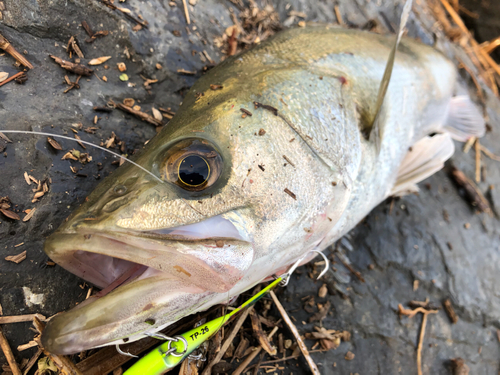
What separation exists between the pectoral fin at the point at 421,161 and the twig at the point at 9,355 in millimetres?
2455

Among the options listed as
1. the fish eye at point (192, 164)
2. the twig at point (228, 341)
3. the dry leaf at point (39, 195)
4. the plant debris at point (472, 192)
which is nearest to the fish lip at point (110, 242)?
the fish eye at point (192, 164)

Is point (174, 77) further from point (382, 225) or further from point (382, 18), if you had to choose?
point (382, 18)

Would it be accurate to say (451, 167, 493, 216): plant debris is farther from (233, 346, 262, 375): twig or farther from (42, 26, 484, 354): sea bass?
(233, 346, 262, 375): twig

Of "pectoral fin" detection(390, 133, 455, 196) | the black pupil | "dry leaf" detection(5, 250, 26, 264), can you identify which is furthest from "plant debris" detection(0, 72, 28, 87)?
"pectoral fin" detection(390, 133, 455, 196)

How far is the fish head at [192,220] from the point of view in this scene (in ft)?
3.54

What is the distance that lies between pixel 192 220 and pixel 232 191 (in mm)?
199

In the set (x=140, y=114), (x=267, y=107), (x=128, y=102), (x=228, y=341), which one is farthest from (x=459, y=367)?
(x=128, y=102)

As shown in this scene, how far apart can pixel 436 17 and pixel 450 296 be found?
3863 mm

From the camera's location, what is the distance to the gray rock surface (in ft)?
5.19

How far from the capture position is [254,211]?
4.11ft

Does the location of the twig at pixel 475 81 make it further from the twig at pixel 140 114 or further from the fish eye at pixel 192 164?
the fish eye at pixel 192 164

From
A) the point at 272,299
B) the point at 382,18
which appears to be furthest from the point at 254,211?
the point at 382,18

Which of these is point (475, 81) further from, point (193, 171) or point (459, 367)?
point (193, 171)

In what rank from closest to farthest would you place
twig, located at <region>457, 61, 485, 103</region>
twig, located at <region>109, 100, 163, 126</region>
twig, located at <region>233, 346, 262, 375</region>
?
twig, located at <region>233, 346, 262, 375</region> → twig, located at <region>109, 100, 163, 126</region> → twig, located at <region>457, 61, 485, 103</region>
